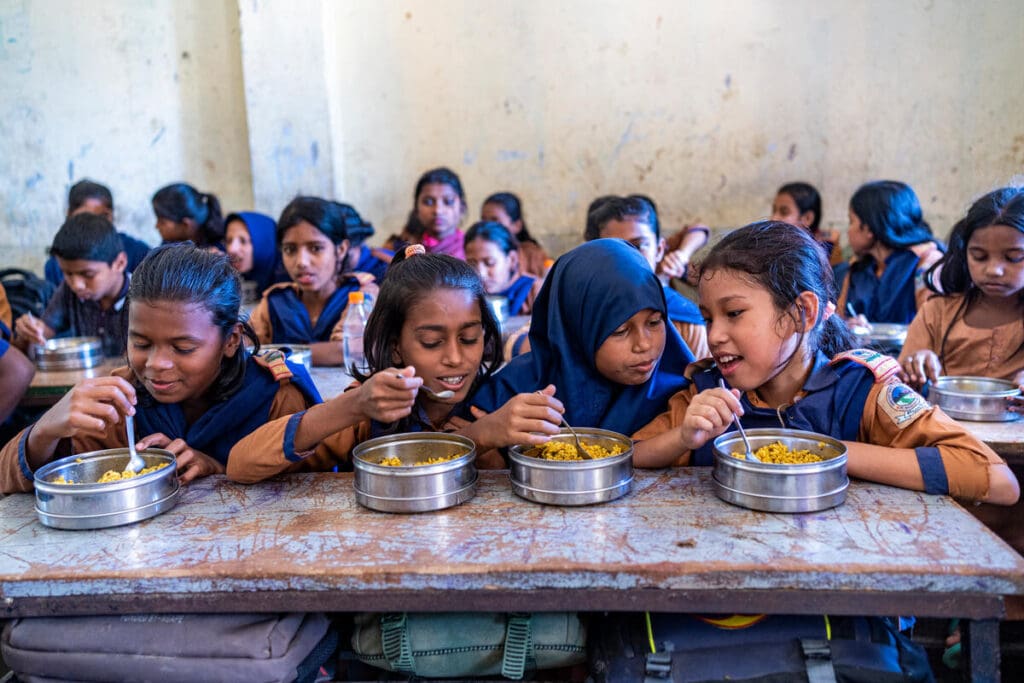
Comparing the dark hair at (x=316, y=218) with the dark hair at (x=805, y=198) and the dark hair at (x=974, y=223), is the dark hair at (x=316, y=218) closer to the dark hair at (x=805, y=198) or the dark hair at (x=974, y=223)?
the dark hair at (x=974, y=223)

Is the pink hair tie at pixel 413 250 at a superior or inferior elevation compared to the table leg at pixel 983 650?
superior

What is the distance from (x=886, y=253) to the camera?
4820 millimetres

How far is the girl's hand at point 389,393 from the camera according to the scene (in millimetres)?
1742

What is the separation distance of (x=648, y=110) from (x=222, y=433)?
5.04 metres

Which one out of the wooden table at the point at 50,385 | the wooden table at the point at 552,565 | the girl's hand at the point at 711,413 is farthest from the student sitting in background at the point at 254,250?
the girl's hand at the point at 711,413

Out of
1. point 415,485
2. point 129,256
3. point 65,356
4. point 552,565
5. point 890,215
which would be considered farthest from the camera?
point 129,256

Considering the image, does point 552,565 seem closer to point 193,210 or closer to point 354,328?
point 354,328

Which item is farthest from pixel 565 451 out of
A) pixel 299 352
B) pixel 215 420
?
pixel 299 352

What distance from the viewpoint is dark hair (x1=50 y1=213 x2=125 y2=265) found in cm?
394

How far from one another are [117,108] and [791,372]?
6.57 meters

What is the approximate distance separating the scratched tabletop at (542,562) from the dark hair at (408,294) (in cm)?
67

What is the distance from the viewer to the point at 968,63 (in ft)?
19.4

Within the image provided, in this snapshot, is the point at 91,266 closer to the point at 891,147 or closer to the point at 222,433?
the point at 222,433

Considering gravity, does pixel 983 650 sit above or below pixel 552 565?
below
